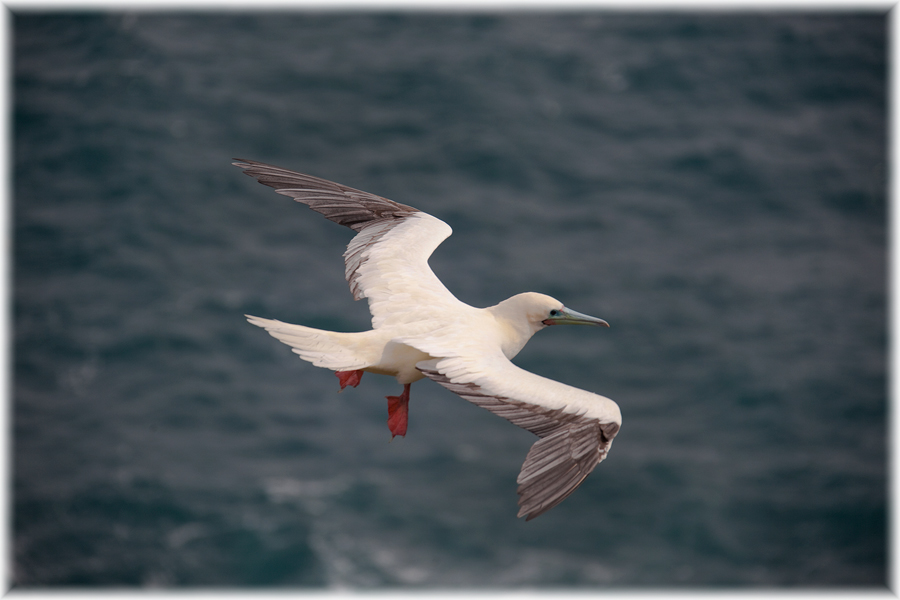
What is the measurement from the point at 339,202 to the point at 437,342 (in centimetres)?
381

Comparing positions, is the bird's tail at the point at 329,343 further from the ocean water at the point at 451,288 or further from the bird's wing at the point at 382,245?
the ocean water at the point at 451,288

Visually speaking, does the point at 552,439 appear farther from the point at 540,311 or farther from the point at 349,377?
the point at 349,377

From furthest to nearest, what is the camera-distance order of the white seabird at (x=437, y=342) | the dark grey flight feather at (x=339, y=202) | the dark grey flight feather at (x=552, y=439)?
the dark grey flight feather at (x=339, y=202), the white seabird at (x=437, y=342), the dark grey flight feather at (x=552, y=439)

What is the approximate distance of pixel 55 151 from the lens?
215 feet

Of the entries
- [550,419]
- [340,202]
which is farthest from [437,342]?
[340,202]

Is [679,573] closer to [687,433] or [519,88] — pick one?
[687,433]

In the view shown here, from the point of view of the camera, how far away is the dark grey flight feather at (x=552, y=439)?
28.7 feet

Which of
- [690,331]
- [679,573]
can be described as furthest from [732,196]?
[679,573]

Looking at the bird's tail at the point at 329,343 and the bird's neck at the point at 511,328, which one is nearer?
the bird's tail at the point at 329,343

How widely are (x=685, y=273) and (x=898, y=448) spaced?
15403 millimetres

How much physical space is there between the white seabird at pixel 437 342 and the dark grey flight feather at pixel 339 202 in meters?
0.01

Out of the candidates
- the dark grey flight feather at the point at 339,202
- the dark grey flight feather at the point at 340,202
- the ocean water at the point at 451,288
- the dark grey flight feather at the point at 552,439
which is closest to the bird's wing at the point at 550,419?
the dark grey flight feather at the point at 552,439

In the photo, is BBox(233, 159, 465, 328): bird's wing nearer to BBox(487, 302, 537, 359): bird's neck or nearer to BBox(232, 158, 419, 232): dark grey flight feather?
BBox(232, 158, 419, 232): dark grey flight feather

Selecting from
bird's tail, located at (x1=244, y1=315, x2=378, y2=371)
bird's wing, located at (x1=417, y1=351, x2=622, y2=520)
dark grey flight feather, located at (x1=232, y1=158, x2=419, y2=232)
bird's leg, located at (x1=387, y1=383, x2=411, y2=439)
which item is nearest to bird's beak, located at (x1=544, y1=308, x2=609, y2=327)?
bird's wing, located at (x1=417, y1=351, x2=622, y2=520)
